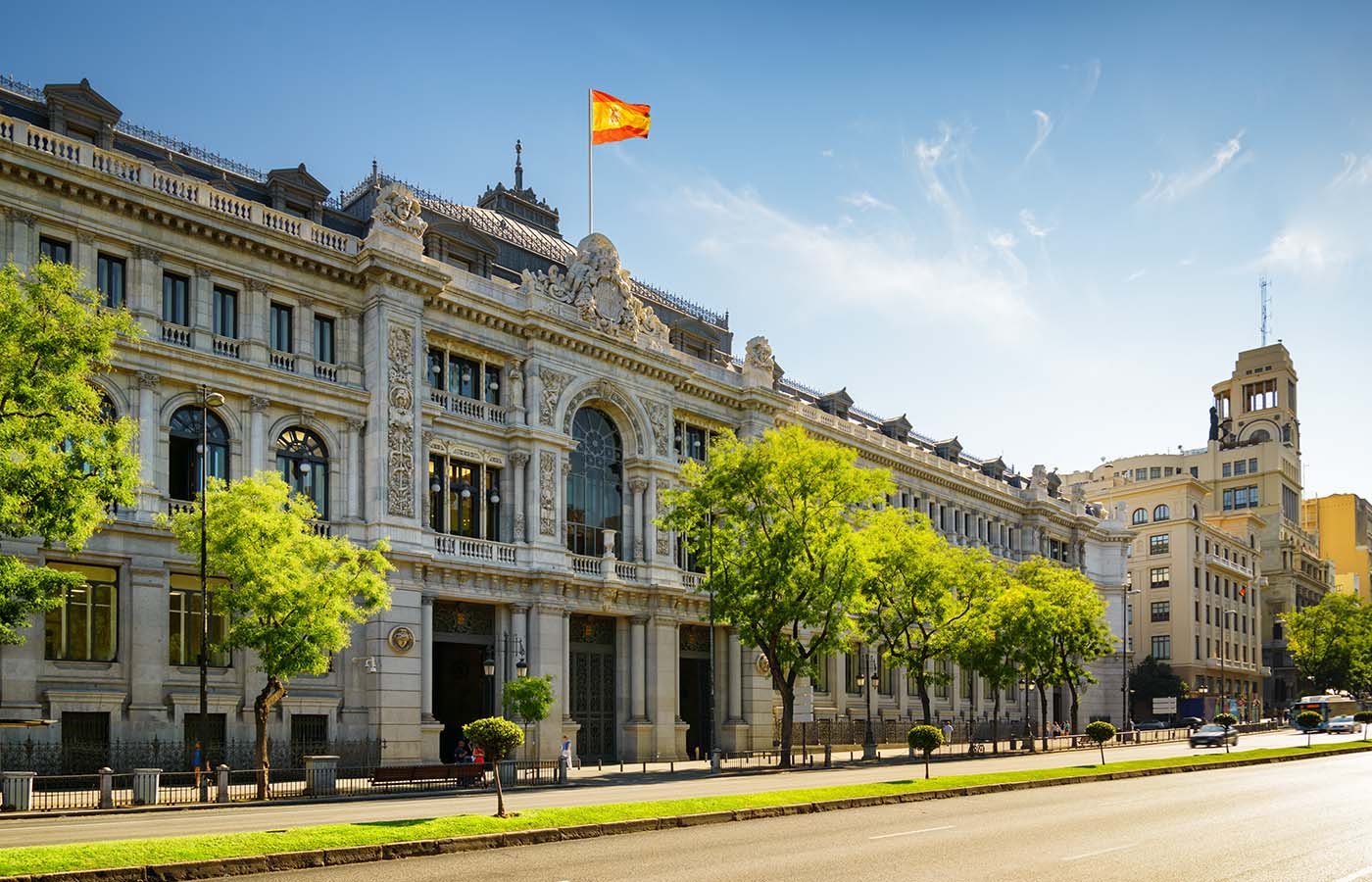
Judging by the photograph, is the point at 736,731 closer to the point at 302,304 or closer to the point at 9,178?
the point at 302,304

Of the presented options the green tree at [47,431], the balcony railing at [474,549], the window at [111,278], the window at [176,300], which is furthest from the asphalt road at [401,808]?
the window at [111,278]

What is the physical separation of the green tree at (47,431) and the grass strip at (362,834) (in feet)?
30.0

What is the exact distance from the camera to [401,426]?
146 ft

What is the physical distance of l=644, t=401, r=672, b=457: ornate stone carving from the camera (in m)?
56.0

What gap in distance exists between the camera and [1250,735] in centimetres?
8950

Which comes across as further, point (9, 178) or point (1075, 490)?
point (1075, 490)

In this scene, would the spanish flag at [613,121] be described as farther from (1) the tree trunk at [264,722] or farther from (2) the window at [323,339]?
(1) the tree trunk at [264,722]

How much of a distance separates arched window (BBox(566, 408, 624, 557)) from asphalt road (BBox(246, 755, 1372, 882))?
26.0 metres

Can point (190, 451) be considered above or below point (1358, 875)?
above

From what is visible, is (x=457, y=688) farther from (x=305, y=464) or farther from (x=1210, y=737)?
(x=1210, y=737)

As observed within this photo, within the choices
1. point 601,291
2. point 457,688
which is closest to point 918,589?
point 601,291

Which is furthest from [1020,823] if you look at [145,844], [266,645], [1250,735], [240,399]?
[1250,735]

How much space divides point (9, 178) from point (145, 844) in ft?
80.8

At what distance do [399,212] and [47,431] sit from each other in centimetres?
2100
